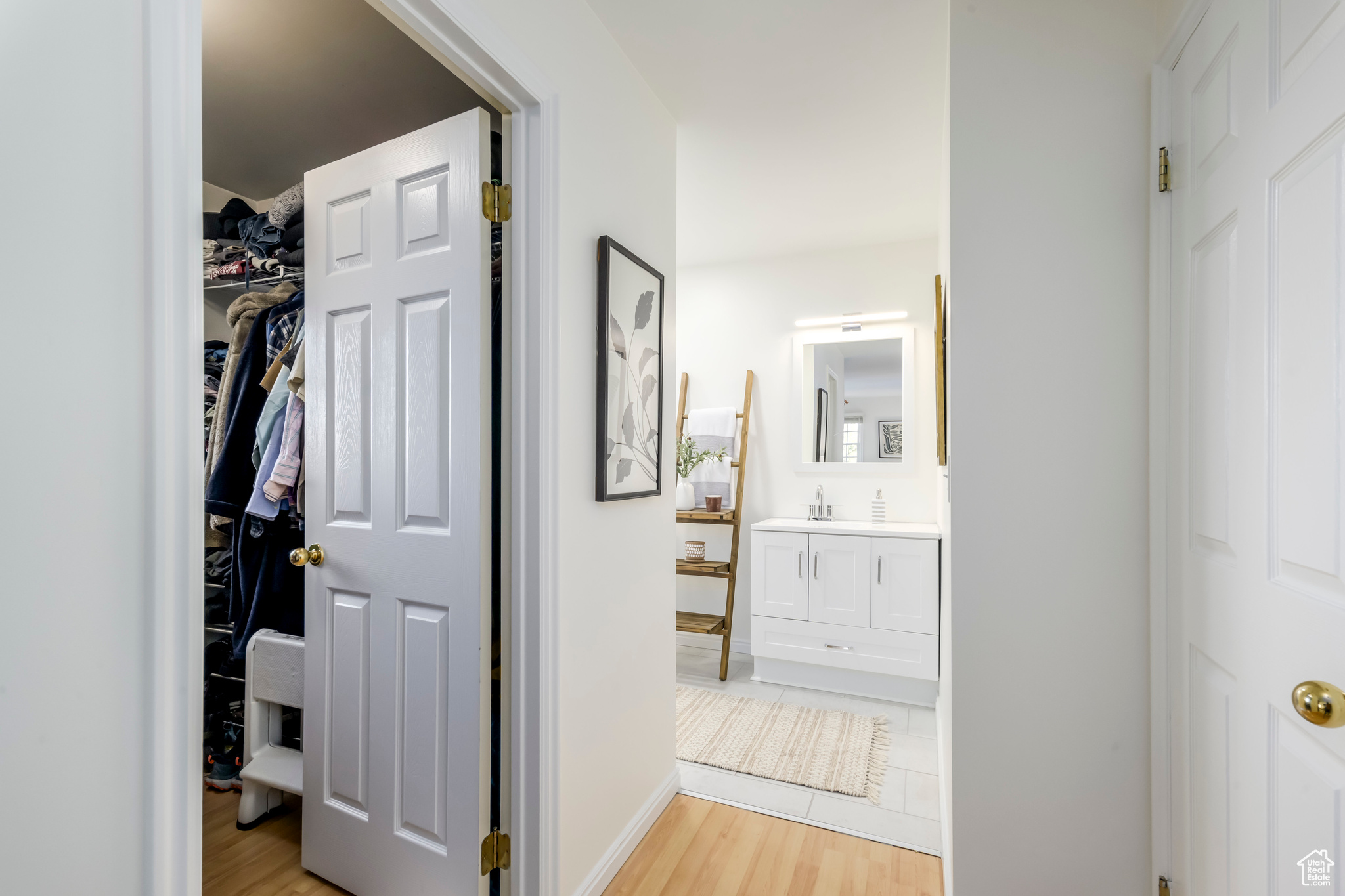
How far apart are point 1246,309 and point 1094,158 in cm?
57

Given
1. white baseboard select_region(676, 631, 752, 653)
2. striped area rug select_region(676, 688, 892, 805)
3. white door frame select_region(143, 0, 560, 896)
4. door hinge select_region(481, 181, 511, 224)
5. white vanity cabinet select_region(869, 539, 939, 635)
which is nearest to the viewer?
white door frame select_region(143, 0, 560, 896)

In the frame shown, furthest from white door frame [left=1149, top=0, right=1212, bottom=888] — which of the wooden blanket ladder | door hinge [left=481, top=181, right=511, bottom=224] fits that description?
the wooden blanket ladder

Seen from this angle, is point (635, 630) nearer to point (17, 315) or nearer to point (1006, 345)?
point (1006, 345)

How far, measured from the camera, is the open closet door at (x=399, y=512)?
1508mm

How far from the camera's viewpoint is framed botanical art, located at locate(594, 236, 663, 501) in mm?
1738

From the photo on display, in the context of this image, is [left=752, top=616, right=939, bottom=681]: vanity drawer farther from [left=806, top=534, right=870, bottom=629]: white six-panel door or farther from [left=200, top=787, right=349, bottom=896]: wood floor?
[left=200, top=787, right=349, bottom=896]: wood floor

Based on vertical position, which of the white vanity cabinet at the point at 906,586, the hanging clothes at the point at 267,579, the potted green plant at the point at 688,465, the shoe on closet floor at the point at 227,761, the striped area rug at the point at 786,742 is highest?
the potted green plant at the point at 688,465

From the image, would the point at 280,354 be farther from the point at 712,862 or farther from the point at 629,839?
the point at 712,862

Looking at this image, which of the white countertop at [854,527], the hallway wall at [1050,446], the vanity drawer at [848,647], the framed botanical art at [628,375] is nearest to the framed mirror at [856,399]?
the white countertop at [854,527]

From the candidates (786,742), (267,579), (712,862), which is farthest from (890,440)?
(267,579)

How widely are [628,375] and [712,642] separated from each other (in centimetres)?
254

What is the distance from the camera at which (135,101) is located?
727 mm

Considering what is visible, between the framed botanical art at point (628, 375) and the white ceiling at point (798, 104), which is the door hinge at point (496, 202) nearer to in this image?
the framed botanical art at point (628, 375)

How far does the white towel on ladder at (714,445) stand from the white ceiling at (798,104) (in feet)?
3.58
